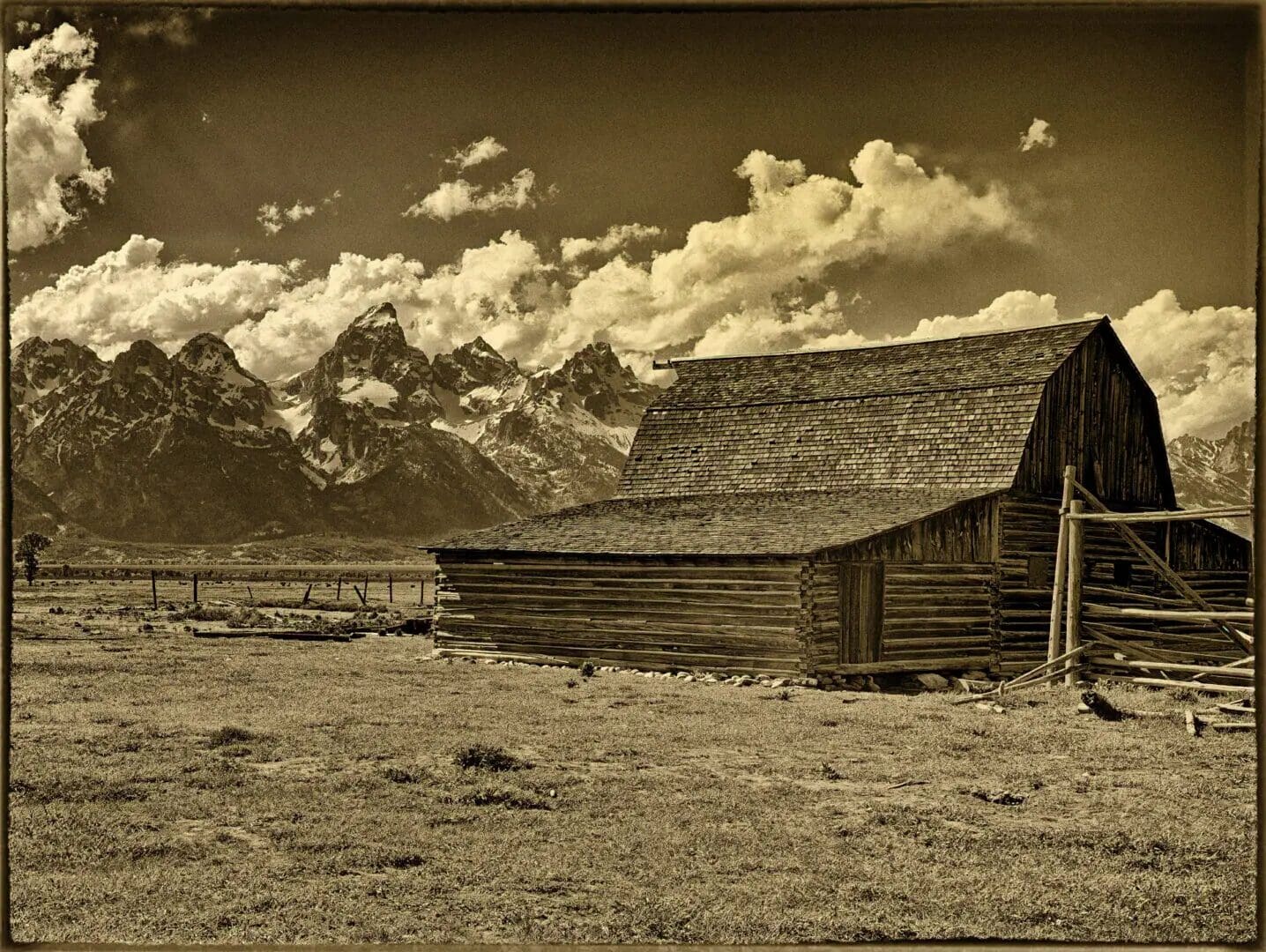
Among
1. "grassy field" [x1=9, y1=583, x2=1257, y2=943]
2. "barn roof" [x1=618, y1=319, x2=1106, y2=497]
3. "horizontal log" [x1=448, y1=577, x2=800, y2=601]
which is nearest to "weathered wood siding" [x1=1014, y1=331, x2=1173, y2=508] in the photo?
"barn roof" [x1=618, y1=319, x2=1106, y2=497]

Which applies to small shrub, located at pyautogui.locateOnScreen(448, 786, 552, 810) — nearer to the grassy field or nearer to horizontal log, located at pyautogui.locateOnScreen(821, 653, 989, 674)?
the grassy field

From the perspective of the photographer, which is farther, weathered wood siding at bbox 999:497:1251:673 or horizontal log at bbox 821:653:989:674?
weathered wood siding at bbox 999:497:1251:673

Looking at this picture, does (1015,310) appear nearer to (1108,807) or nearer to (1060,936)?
(1108,807)

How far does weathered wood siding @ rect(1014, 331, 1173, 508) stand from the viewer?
23844 mm

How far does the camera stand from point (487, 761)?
12070 mm

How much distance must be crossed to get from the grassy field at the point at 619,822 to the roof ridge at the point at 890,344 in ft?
32.2

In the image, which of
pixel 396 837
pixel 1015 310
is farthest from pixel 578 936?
pixel 1015 310

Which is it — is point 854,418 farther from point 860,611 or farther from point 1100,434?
point 860,611

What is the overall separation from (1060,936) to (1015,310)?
22.5 ft

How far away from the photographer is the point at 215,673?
21172 millimetres

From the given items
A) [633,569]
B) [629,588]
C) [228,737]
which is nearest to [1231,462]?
[228,737]

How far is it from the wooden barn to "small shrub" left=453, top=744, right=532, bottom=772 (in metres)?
8.66

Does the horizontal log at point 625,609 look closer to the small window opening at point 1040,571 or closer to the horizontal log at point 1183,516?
the horizontal log at point 1183,516

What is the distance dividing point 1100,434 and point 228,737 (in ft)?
63.0
